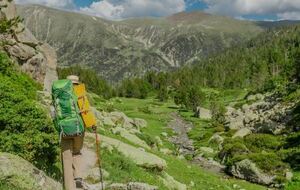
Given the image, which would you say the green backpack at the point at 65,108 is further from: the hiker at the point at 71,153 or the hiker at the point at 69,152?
the hiker at the point at 69,152

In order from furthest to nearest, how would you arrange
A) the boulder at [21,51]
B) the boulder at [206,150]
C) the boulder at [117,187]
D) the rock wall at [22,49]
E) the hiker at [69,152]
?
the boulder at [206,150] → the boulder at [21,51] → the rock wall at [22,49] → the boulder at [117,187] → the hiker at [69,152]

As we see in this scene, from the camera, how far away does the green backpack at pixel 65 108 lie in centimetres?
1400

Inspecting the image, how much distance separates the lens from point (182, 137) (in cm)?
8594

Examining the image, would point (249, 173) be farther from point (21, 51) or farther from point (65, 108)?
point (65, 108)

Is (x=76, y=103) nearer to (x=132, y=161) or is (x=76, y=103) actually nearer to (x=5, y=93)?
(x=5, y=93)

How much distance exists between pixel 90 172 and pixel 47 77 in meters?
43.7

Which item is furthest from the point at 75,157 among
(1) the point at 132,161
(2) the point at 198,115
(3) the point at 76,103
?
(2) the point at 198,115

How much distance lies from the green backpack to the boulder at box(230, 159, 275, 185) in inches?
1411

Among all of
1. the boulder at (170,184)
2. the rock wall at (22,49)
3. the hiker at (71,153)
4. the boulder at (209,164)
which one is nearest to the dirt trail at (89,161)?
the hiker at (71,153)

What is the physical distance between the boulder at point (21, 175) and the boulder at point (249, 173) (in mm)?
35811

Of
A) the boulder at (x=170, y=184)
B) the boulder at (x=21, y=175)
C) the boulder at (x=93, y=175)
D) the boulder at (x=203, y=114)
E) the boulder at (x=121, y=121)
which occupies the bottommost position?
the boulder at (x=203, y=114)

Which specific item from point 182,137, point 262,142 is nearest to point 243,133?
point 262,142

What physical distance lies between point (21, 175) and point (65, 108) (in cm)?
219

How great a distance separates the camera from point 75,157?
15180 millimetres
